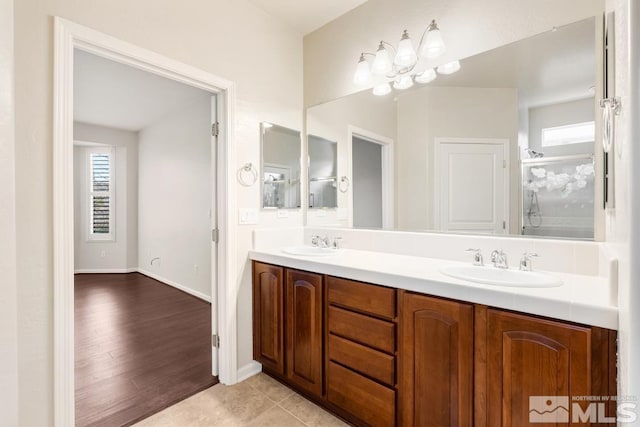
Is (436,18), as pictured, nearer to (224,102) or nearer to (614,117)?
(614,117)

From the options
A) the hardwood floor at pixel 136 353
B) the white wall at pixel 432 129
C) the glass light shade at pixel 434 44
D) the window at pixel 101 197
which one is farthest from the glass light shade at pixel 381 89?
the window at pixel 101 197

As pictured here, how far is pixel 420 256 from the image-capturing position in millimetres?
1904

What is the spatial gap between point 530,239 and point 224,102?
81.3 inches

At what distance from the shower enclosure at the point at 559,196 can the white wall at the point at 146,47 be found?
1668 mm

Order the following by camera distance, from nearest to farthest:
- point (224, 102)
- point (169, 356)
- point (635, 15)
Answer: point (635, 15) → point (224, 102) → point (169, 356)

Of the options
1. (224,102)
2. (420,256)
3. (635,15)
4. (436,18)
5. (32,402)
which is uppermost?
(436,18)

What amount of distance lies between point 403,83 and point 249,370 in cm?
233

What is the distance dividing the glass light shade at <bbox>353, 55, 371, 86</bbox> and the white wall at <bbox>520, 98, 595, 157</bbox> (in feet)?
3.51

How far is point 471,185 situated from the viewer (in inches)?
70.1

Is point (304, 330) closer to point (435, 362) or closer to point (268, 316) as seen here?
point (268, 316)

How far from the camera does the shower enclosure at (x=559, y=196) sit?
1421 mm

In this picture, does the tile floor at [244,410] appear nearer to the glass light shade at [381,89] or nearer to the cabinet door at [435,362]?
the cabinet door at [435,362]

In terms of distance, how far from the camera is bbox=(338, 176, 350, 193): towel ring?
2445 mm

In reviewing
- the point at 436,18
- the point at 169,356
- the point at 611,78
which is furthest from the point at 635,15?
the point at 169,356
